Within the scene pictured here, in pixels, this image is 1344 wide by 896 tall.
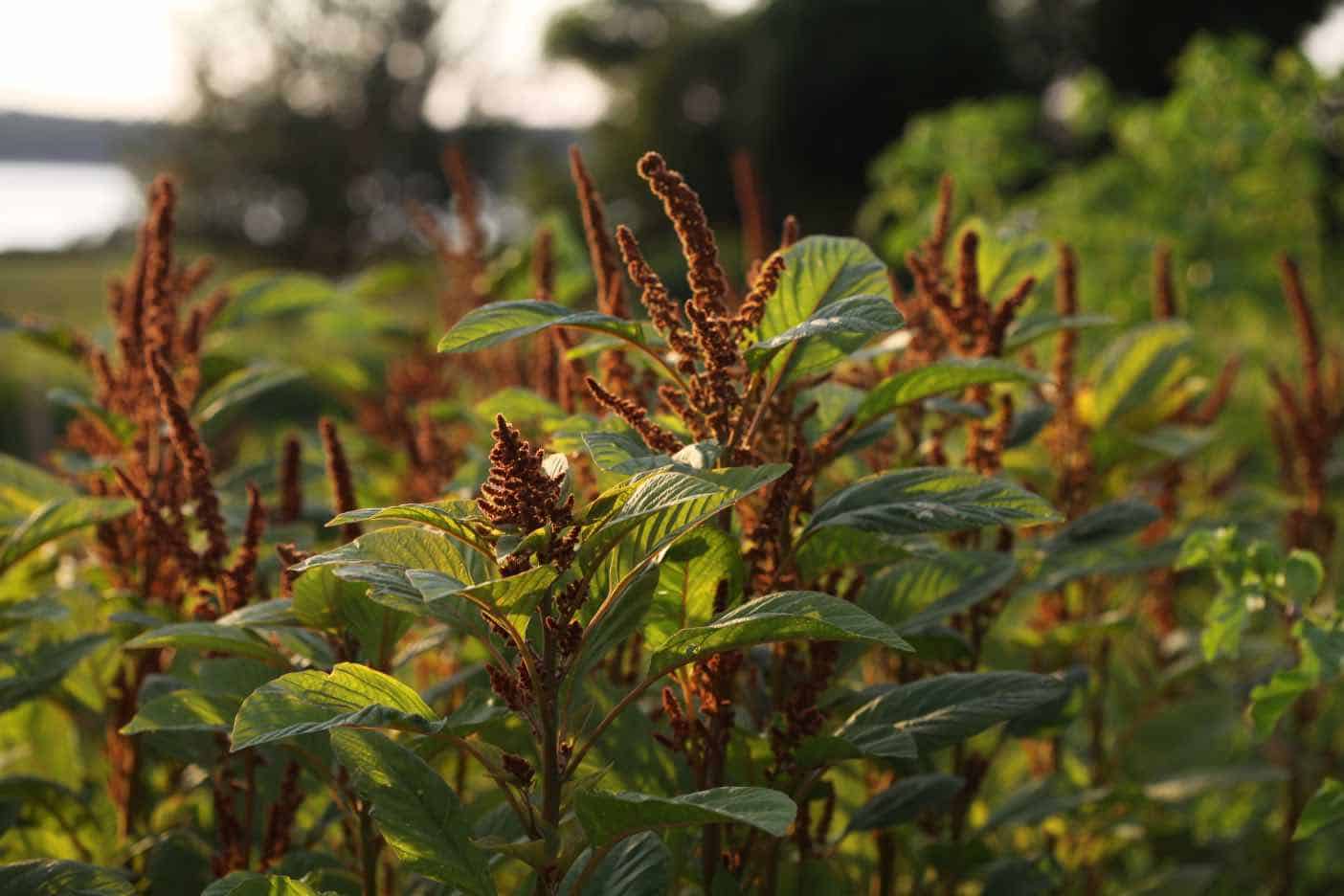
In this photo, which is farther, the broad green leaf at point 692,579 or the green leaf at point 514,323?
the broad green leaf at point 692,579

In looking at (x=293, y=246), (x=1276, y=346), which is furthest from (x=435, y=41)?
(x=1276, y=346)

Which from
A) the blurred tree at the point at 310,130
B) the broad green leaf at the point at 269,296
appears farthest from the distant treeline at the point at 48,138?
the broad green leaf at the point at 269,296

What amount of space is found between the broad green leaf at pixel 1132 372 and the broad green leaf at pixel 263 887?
1513 millimetres

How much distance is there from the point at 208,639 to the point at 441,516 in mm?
416

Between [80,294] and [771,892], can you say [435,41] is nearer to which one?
[80,294]

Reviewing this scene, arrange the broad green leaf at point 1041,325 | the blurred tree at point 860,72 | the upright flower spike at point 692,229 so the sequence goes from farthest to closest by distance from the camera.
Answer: the blurred tree at point 860,72
the broad green leaf at point 1041,325
the upright flower spike at point 692,229

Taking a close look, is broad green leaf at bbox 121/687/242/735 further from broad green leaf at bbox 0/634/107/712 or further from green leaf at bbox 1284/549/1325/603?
green leaf at bbox 1284/549/1325/603

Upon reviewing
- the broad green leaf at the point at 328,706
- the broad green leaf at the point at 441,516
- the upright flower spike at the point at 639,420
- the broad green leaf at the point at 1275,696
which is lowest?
the broad green leaf at the point at 1275,696

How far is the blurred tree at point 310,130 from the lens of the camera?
24281 mm

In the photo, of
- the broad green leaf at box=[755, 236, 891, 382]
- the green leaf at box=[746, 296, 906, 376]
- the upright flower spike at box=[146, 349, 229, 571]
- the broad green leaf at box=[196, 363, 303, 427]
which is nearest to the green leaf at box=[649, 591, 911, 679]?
the green leaf at box=[746, 296, 906, 376]

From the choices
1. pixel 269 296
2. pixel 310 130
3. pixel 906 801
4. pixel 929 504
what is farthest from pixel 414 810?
pixel 310 130

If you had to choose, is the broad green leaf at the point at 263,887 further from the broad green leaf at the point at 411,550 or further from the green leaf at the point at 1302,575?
the green leaf at the point at 1302,575

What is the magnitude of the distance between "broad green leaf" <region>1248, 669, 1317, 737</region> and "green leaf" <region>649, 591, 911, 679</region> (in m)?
0.65

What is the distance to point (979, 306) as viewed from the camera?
1.85 m
